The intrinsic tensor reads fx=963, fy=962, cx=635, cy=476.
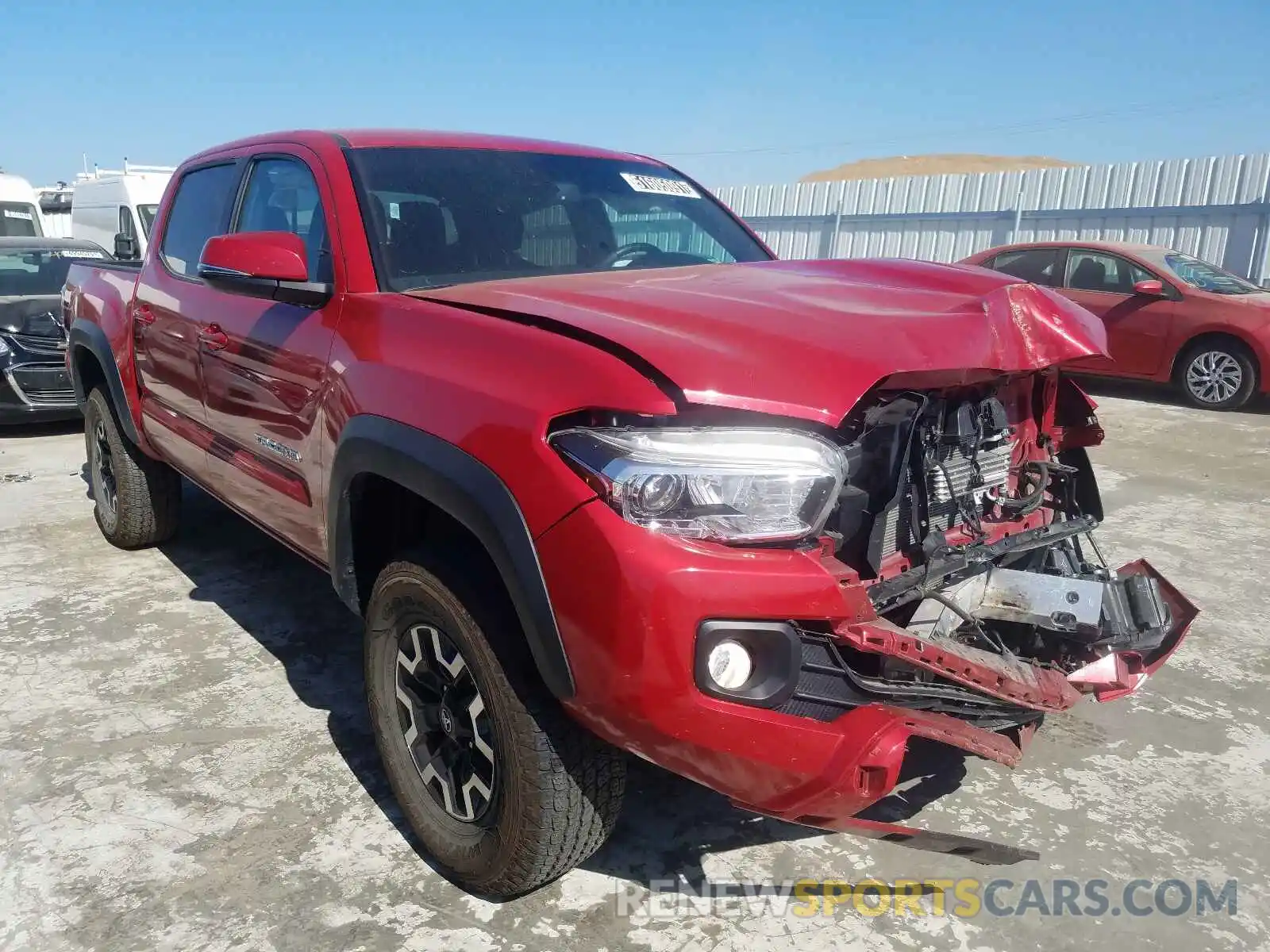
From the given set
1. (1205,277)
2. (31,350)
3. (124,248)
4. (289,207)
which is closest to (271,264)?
(289,207)

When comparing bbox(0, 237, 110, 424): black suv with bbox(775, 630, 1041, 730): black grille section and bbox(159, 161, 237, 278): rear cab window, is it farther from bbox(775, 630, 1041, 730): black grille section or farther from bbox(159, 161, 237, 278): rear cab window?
bbox(775, 630, 1041, 730): black grille section

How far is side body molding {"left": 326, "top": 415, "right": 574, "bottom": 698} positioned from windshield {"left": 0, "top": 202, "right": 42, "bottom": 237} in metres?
13.1

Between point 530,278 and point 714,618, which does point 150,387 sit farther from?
point 714,618

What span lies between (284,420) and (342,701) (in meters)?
1.03

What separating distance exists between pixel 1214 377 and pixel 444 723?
889cm

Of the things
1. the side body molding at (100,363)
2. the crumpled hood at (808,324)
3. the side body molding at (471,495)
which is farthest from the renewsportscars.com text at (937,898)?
the side body molding at (100,363)

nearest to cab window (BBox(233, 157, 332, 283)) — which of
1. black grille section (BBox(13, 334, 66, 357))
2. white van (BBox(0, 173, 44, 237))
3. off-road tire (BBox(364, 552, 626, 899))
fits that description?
off-road tire (BBox(364, 552, 626, 899))

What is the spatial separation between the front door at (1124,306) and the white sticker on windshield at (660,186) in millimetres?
6609

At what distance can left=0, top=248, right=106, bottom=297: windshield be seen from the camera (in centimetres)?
807

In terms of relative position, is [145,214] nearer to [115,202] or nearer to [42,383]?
[115,202]

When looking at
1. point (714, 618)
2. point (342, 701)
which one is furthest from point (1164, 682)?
point (342, 701)

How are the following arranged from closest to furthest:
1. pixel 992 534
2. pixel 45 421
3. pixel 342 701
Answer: pixel 992 534, pixel 342 701, pixel 45 421

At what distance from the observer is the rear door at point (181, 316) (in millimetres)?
3490

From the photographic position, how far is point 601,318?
2.08m
